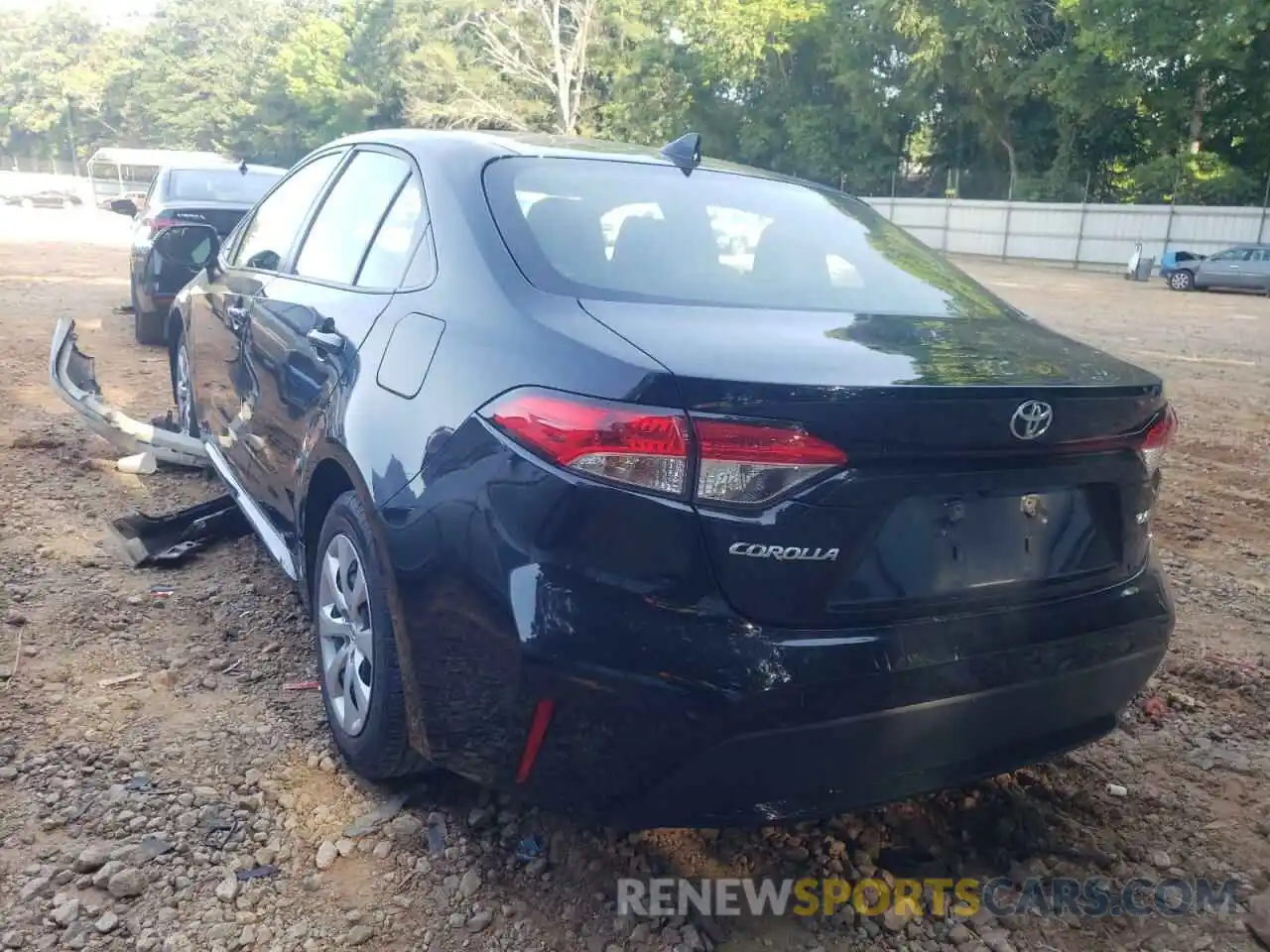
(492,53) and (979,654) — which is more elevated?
(492,53)

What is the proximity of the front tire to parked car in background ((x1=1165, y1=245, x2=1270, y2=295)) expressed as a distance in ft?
79.1

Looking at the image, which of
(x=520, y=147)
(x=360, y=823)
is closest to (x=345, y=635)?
(x=360, y=823)

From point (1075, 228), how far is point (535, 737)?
34.0 m

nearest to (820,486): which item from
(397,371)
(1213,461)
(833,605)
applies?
(833,605)

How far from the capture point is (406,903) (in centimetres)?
228

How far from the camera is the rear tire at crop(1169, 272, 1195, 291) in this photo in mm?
23547

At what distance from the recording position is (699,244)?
2.69 meters

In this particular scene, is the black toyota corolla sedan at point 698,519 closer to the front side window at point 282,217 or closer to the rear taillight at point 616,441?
the rear taillight at point 616,441

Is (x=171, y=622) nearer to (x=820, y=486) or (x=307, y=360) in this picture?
(x=307, y=360)

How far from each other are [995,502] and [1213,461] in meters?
5.12

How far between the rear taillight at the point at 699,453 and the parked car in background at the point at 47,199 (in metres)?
53.7

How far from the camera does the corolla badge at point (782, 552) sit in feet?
6.13

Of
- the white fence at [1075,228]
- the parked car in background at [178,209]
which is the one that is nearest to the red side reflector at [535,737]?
the parked car in background at [178,209]

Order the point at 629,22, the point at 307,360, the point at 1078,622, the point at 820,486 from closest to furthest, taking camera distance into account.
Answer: the point at 820,486 < the point at 1078,622 < the point at 307,360 < the point at 629,22
